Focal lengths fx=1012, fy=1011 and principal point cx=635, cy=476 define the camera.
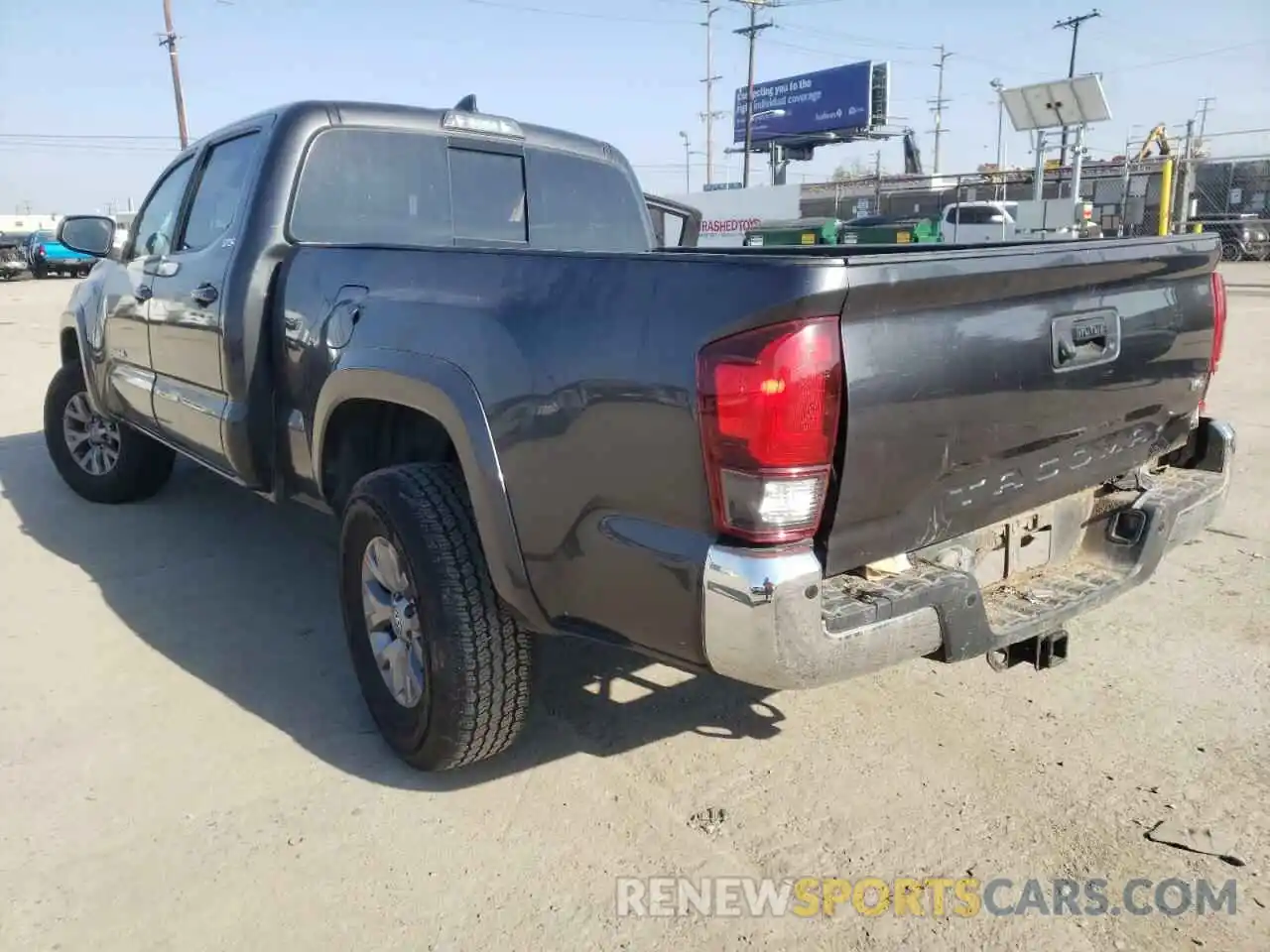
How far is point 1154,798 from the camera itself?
2.72m

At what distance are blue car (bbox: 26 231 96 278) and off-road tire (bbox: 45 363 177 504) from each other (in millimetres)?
33972

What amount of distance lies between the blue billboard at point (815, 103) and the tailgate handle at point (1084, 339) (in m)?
57.8

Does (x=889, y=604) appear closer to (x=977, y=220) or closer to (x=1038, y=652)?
(x=1038, y=652)

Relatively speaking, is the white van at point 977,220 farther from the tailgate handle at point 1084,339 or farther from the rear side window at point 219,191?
the tailgate handle at point 1084,339

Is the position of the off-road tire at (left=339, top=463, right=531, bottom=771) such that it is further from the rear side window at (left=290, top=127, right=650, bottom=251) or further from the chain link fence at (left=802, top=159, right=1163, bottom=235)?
the chain link fence at (left=802, top=159, right=1163, bottom=235)

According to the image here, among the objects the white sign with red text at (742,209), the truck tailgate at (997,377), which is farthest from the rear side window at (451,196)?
the white sign with red text at (742,209)

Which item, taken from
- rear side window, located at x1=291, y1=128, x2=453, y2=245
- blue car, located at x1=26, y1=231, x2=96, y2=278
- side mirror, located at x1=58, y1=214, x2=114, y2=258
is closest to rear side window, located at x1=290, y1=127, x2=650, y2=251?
rear side window, located at x1=291, y1=128, x2=453, y2=245

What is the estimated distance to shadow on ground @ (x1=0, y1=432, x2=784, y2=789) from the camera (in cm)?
314

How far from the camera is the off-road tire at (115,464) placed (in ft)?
18.3

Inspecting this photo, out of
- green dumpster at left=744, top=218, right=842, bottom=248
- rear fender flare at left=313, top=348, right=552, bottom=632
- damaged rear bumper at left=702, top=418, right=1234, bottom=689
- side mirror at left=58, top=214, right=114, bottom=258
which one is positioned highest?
green dumpster at left=744, top=218, right=842, bottom=248

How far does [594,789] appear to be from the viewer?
112 inches

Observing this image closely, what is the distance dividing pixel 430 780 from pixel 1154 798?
1998 millimetres

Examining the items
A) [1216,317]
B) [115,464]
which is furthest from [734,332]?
[115,464]

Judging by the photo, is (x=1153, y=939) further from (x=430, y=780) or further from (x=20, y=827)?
(x=20, y=827)
